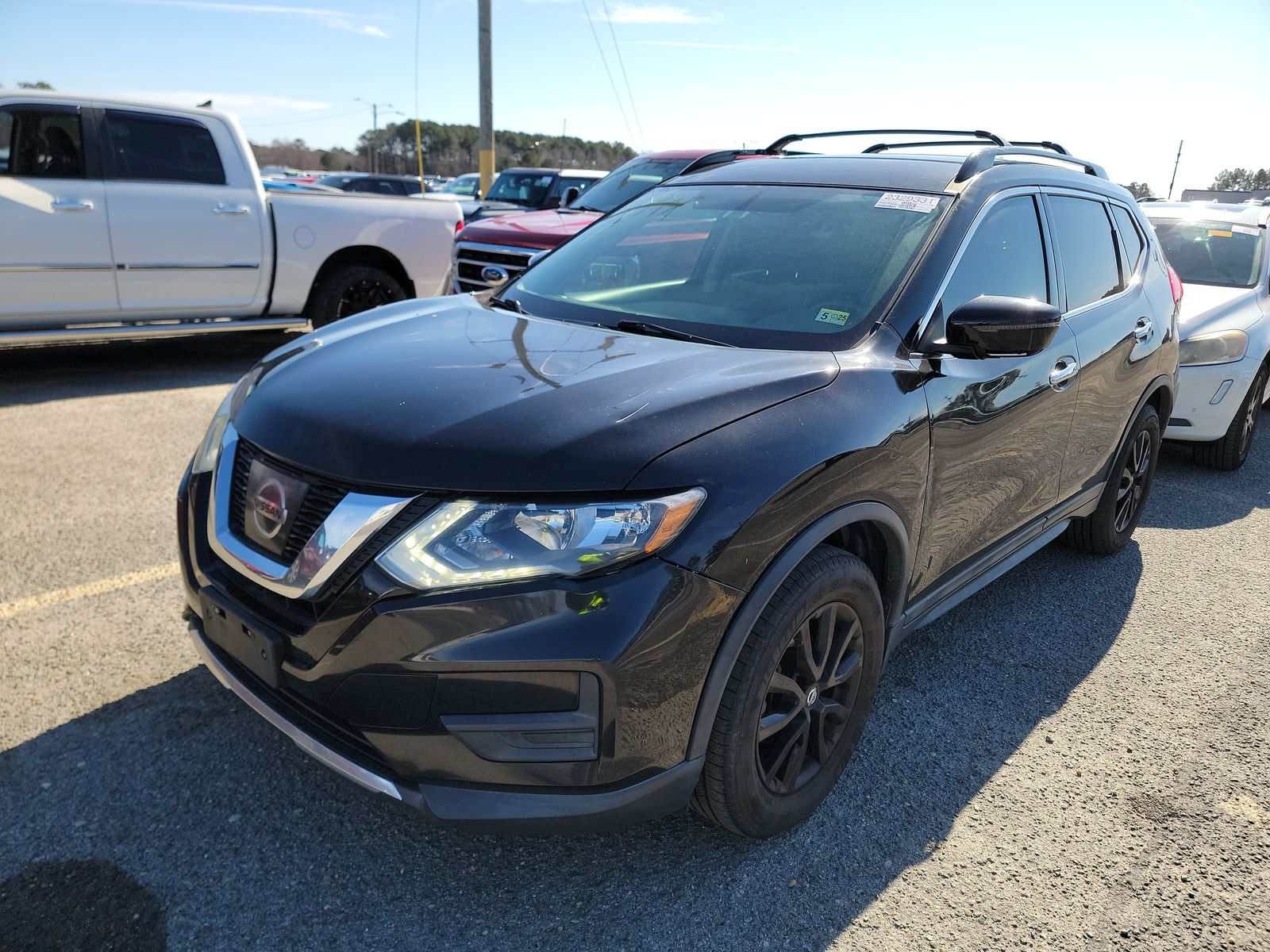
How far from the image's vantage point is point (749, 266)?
3.02 metres

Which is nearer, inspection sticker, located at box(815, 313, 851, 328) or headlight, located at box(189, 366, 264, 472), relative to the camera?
headlight, located at box(189, 366, 264, 472)

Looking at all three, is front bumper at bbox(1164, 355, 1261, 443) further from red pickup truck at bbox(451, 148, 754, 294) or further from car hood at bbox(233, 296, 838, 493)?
car hood at bbox(233, 296, 838, 493)

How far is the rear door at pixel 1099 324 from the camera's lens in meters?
3.48

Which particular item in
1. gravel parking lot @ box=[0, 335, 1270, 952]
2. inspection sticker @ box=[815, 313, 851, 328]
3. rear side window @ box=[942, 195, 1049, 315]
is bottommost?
gravel parking lot @ box=[0, 335, 1270, 952]

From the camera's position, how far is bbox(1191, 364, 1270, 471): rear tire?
19.7ft

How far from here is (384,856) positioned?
7.53 ft

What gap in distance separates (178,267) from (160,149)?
2.92 ft

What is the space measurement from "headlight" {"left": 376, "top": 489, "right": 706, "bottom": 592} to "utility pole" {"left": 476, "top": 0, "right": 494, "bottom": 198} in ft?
61.6

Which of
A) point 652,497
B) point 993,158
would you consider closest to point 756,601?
point 652,497

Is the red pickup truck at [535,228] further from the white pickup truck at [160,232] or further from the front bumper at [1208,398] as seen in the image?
the front bumper at [1208,398]

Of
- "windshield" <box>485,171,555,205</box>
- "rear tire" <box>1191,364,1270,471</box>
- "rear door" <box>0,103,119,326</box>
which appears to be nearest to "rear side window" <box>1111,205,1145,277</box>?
"rear tire" <box>1191,364,1270,471</box>

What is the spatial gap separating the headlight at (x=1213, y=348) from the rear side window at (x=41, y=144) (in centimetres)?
775

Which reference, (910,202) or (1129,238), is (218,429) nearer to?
(910,202)

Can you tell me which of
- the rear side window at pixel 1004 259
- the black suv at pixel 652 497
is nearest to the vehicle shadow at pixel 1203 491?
the black suv at pixel 652 497
